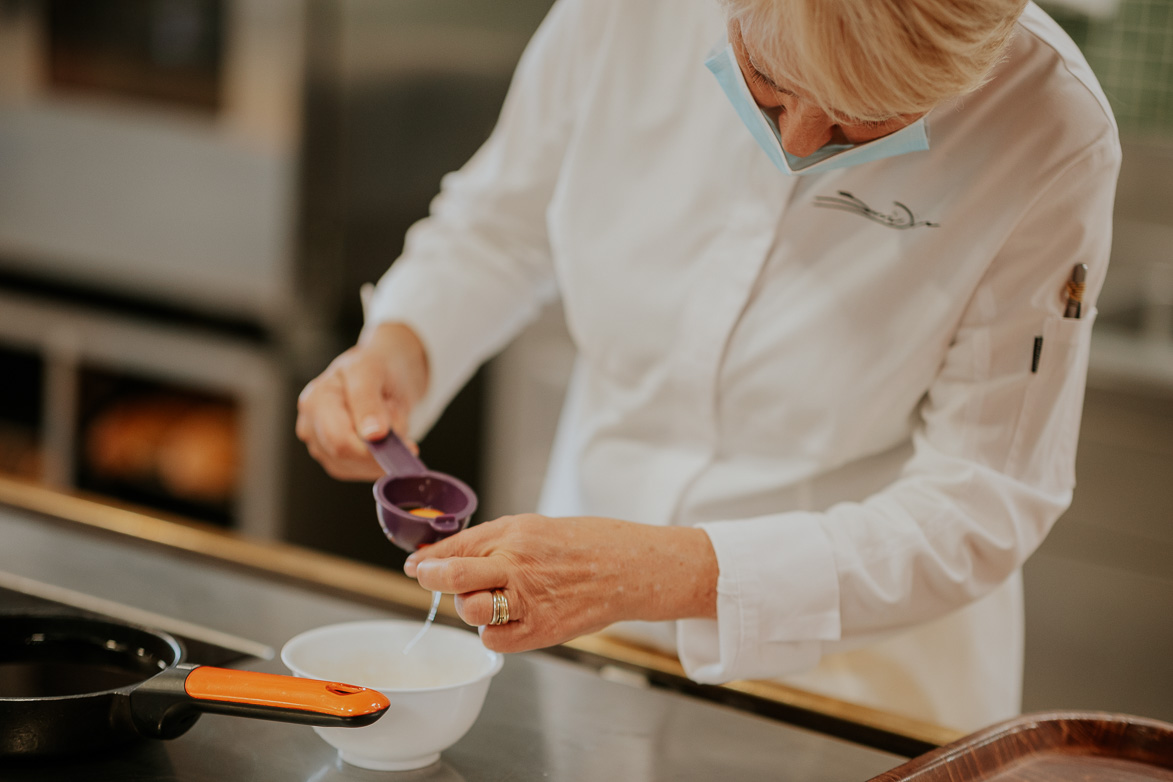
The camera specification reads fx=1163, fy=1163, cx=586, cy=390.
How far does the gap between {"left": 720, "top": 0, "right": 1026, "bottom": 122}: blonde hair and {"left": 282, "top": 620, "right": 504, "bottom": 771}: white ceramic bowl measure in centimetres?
47

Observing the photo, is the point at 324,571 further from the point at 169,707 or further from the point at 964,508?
the point at 964,508

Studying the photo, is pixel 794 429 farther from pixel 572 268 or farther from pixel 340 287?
pixel 340 287

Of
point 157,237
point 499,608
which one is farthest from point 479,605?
point 157,237

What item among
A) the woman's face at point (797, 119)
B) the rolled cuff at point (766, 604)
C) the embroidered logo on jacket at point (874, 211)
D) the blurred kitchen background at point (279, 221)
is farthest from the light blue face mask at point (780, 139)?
the blurred kitchen background at point (279, 221)

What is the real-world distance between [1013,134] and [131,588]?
2.98 feet

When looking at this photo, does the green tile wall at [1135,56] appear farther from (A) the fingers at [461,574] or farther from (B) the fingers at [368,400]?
(A) the fingers at [461,574]

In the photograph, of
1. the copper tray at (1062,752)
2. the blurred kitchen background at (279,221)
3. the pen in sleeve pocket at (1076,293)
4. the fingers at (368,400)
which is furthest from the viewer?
the blurred kitchen background at (279,221)

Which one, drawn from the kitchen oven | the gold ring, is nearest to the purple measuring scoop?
the gold ring

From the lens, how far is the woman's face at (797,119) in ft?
2.77

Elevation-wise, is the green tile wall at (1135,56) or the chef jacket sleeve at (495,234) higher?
the green tile wall at (1135,56)

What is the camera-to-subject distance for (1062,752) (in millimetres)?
894

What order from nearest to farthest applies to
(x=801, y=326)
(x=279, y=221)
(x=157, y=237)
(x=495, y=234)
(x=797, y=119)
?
(x=797, y=119) < (x=801, y=326) < (x=495, y=234) < (x=279, y=221) < (x=157, y=237)

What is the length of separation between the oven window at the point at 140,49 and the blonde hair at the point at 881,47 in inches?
71.6

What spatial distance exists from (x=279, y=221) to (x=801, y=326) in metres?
1.53
